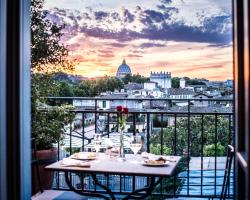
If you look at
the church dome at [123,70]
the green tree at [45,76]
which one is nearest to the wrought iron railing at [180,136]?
the green tree at [45,76]

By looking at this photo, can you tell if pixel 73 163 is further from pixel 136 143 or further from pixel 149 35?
pixel 149 35

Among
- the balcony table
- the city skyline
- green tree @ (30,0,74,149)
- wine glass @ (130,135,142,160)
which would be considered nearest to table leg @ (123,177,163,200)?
the balcony table

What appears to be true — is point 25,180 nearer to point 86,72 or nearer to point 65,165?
point 65,165

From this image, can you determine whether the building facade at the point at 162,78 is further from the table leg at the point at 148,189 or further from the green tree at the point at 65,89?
the table leg at the point at 148,189

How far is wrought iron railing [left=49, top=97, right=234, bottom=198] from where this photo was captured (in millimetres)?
4863

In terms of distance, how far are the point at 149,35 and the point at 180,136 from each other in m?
1.59

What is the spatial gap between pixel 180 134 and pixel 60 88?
163 cm

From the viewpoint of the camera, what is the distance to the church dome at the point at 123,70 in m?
5.83

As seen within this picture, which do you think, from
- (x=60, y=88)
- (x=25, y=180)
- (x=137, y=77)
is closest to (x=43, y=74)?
(x=60, y=88)

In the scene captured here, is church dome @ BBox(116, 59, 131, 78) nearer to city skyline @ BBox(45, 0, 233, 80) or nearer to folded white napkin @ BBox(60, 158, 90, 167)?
city skyline @ BBox(45, 0, 233, 80)

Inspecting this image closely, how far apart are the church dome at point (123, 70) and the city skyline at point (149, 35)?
0.07m

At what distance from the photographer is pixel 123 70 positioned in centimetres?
588

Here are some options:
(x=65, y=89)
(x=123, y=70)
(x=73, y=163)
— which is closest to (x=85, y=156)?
(x=73, y=163)

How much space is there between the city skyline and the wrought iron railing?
2.63 ft
